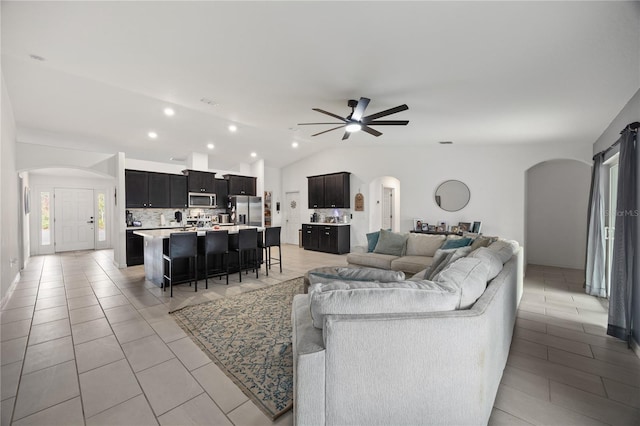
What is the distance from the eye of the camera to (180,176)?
7234mm

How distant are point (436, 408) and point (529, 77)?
122 inches

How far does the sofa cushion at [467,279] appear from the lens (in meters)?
1.62

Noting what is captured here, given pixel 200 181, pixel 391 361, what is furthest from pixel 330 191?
pixel 391 361

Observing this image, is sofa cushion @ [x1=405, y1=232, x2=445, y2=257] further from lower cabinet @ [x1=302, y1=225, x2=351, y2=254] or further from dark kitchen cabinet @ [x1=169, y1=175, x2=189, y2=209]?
dark kitchen cabinet @ [x1=169, y1=175, x2=189, y2=209]

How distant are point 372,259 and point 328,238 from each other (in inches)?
139

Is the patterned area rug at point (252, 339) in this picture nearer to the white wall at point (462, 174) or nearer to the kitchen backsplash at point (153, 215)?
the white wall at point (462, 174)

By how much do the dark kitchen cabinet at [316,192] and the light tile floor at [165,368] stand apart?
199 inches

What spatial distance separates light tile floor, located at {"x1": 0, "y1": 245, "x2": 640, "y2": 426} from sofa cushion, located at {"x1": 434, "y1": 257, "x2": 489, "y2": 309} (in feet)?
2.74

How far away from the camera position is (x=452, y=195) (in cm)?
639

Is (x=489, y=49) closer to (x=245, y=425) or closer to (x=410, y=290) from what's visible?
(x=410, y=290)

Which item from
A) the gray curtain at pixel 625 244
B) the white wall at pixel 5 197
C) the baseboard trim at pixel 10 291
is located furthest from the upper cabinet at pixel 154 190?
the gray curtain at pixel 625 244

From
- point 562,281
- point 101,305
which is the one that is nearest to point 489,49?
point 562,281

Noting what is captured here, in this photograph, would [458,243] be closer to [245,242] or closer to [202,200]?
[245,242]

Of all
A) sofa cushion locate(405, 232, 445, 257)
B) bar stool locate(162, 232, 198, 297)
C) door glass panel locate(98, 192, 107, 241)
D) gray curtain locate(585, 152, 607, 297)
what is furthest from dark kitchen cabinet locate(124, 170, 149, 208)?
gray curtain locate(585, 152, 607, 297)
